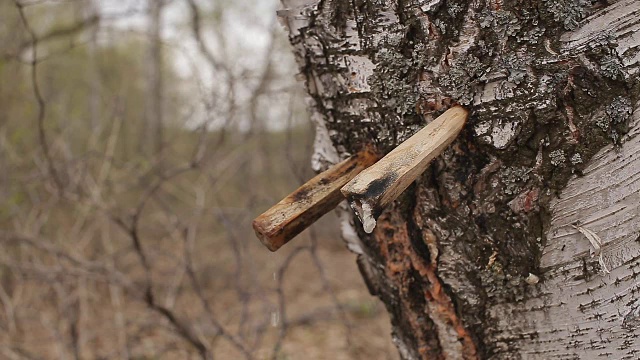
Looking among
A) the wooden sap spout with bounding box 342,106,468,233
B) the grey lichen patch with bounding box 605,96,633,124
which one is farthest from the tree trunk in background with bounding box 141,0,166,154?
the grey lichen patch with bounding box 605,96,633,124

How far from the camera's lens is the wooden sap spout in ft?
2.67

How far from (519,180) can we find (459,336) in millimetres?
358

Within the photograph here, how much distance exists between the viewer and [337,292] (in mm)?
6680

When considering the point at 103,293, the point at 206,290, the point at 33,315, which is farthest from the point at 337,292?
the point at 33,315

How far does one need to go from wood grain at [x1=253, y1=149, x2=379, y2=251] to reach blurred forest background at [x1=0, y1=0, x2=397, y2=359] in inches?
46.6

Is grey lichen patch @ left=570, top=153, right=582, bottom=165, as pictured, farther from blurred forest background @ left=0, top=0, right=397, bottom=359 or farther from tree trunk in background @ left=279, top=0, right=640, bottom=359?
blurred forest background @ left=0, top=0, right=397, bottom=359

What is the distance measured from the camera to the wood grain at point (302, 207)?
0.96m

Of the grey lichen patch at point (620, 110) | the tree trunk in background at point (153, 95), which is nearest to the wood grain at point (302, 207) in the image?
the grey lichen patch at point (620, 110)

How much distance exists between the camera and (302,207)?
97 cm

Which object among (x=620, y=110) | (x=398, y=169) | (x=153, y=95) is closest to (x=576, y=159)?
(x=620, y=110)

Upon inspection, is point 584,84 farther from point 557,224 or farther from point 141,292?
point 141,292

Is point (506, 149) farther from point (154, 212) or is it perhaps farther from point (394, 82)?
point (154, 212)

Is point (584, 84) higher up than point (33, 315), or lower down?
lower down

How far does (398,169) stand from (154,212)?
668 centimetres
